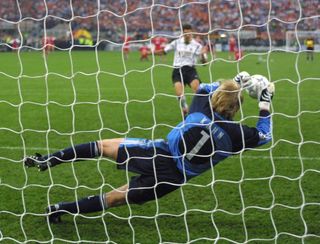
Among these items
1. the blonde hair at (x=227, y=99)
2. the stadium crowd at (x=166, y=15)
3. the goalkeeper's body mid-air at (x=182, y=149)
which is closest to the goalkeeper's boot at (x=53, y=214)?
the goalkeeper's body mid-air at (x=182, y=149)

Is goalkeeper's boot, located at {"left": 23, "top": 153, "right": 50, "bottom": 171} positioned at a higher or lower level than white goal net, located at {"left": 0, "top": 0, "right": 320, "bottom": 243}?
higher

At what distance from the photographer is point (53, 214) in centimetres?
400

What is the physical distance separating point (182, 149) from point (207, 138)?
21 cm

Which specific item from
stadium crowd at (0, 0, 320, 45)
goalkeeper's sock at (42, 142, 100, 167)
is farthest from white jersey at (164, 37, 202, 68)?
stadium crowd at (0, 0, 320, 45)

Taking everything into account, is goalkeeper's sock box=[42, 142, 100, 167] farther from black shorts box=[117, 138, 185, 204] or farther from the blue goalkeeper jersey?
the blue goalkeeper jersey

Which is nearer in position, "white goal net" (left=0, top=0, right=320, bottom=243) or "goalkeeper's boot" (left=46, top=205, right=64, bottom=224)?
"white goal net" (left=0, top=0, right=320, bottom=243)

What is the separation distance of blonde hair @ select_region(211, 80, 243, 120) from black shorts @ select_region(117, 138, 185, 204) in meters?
0.50

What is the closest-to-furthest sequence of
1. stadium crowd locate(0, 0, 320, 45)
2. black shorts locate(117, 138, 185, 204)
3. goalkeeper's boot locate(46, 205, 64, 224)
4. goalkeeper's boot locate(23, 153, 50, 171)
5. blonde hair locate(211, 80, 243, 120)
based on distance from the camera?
blonde hair locate(211, 80, 243, 120), black shorts locate(117, 138, 185, 204), goalkeeper's boot locate(23, 153, 50, 171), goalkeeper's boot locate(46, 205, 64, 224), stadium crowd locate(0, 0, 320, 45)

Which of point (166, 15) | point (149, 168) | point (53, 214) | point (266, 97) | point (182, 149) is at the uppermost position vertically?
point (266, 97)

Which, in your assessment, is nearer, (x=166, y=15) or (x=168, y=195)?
(x=168, y=195)

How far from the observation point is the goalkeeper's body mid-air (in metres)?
3.57

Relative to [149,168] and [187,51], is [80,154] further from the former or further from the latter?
[187,51]

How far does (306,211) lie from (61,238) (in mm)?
1966

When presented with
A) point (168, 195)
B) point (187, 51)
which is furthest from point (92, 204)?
point (187, 51)
